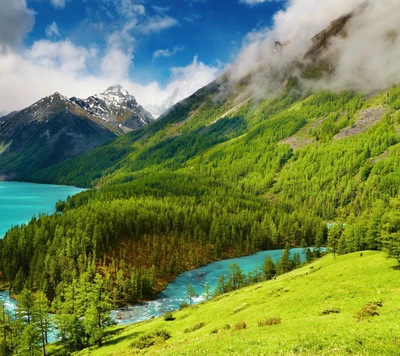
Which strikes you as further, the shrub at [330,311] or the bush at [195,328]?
the bush at [195,328]

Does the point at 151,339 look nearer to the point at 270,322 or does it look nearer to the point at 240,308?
the point at 240,308

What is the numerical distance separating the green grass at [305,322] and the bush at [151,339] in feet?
1.89

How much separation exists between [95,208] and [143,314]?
4006 inches

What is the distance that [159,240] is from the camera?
551ft

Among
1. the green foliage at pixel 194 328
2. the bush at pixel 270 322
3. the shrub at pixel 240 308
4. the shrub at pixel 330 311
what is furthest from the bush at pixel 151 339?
the shrub at pixel 330 311

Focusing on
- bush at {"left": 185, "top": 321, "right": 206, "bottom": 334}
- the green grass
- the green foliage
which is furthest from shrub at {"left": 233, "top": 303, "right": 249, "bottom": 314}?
bush at {"left": 185, "top": 321, "right": 206, "bottom": 334}

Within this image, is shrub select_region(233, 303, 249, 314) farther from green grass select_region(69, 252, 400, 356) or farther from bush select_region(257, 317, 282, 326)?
bush select_region(257, 317, 282, 326)

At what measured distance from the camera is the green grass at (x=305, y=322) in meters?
26.9

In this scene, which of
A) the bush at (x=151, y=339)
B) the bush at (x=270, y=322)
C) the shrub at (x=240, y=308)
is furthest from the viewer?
the shrub at (x=240, y=308)

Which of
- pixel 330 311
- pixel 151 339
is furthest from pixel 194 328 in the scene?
pixel 330 311

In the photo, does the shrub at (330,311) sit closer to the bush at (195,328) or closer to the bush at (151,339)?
the bush at (195,328)

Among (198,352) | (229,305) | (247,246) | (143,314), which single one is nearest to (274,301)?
(229,305)

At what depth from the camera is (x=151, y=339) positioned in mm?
52219

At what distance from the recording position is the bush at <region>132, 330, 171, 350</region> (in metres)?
49.9
